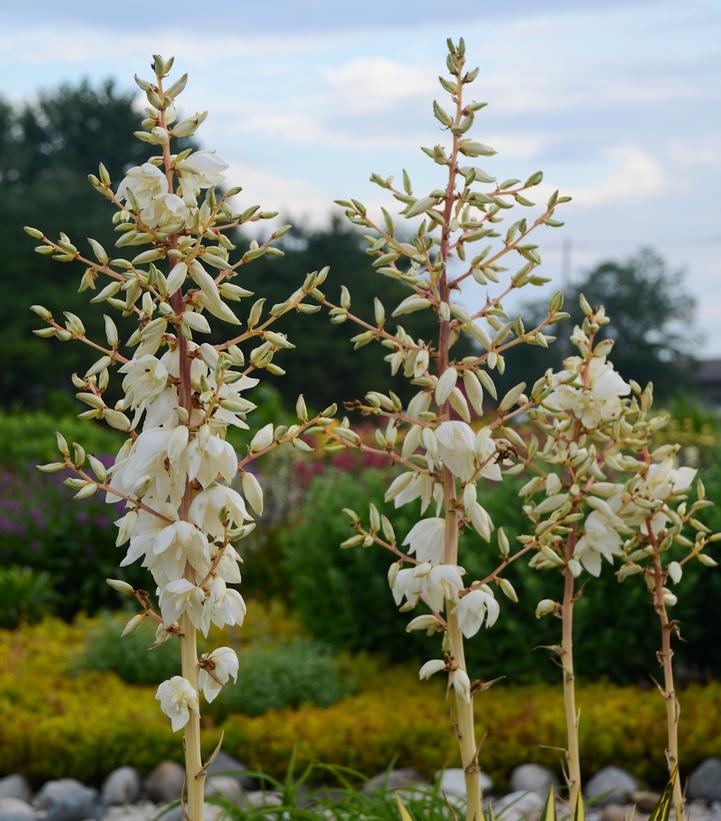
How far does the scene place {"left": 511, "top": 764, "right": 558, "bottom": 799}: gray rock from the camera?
5.39 meters

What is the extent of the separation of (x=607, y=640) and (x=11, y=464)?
8796mm

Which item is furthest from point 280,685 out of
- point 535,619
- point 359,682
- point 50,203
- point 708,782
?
point 50,203

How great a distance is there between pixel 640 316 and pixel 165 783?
2042 inches

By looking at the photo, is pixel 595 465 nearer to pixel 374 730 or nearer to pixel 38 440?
pixel 374 730

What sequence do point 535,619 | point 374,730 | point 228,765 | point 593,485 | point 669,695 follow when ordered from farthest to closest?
point 535,619 → point 228,765 → point 374,730 → point 669,695 → point 593,485

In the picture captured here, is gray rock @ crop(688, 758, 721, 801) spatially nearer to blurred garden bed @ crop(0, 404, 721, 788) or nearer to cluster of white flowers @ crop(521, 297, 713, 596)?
blurred garden bed @ crop(0, 404, 721, 788)

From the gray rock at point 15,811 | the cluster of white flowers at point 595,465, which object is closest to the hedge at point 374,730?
the gray rock at point 15,811

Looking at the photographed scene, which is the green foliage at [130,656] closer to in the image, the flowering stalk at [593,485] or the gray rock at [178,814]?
the gray rock at [178,814]

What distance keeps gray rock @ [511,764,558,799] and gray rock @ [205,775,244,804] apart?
4.28ft

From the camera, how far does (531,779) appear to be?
17.8 feet

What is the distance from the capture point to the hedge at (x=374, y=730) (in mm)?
5527

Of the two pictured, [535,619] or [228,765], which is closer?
[228,765]

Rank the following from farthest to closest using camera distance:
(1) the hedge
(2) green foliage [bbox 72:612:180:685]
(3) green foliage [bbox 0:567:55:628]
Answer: (3) green foliage [bbox 0:567:55:628] → (2) green foliage [bbox 72:612:180:685] → (1) the hedge

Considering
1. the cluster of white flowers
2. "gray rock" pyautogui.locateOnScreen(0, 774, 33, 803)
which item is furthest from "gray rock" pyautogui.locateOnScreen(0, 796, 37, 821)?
the cluster of white flowers
